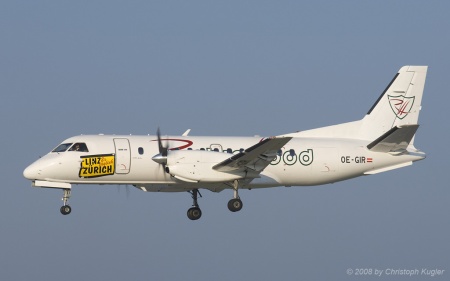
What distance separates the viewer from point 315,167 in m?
29.7

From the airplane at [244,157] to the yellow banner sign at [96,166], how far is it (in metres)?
0.03

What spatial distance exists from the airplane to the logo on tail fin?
0.11 feet

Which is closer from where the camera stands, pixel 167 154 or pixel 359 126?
pixel 167 154

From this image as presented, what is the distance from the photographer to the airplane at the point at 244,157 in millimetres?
27797

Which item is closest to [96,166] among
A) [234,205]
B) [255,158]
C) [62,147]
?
[62,147]

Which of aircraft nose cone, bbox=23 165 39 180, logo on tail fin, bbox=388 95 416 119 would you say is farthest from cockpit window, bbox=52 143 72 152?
logo on tail fin, bbox=388 95 416 119

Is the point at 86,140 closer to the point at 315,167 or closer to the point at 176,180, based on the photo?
the point at 176,180

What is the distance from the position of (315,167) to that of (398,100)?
387 cm

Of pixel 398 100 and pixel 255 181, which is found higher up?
pixel 398 100

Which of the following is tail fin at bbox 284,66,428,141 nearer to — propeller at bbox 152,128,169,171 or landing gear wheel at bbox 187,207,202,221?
landing gear wheel at bbox 187,207,202,221

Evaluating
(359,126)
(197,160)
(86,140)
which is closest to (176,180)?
Answer: (197,160)

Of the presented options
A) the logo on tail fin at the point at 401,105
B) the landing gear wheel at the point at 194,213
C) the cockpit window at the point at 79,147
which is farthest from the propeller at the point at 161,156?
the logo on tail fin at the point at 401,105

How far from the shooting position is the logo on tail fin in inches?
1226

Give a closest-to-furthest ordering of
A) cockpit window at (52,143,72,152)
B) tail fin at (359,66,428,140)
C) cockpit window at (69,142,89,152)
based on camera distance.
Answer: cockpit window at (69,142,89,152) < cockpit window at (52,143,72,152) < tail fin at (359,66,428,140)
